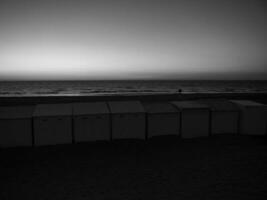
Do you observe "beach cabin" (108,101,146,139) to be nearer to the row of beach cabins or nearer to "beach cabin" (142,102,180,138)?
the row of beach cabins

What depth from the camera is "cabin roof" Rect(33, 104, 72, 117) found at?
2.91 metres

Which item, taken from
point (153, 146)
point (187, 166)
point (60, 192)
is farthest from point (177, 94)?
point (60, 192)

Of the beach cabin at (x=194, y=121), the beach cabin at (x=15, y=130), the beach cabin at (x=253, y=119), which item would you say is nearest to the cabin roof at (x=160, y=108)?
the beach cabin at (x=194, y=121)

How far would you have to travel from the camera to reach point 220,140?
326 centimetres

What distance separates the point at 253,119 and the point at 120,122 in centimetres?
217

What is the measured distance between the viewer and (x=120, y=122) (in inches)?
120

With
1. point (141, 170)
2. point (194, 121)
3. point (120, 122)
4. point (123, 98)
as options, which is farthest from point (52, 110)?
point (194, 121)

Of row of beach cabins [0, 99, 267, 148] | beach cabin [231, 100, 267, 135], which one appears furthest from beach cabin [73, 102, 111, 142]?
beach cabin [231, 100, 267, 135]

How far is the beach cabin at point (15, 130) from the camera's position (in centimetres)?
279

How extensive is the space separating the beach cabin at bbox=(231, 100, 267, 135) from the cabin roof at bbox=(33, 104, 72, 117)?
269 centimetres

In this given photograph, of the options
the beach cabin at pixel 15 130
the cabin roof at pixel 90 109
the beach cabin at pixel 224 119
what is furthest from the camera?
the beach cabin at pixel 224 119

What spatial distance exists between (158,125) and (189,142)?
1.74 ft

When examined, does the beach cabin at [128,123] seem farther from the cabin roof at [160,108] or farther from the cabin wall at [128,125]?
the cabin roof at [160,108]

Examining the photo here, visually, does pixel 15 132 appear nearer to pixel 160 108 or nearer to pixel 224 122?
pixel 160 108
